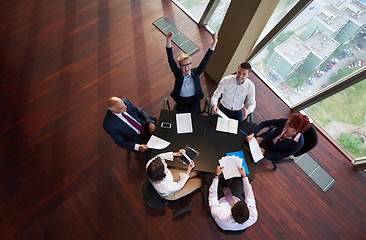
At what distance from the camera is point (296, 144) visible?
270 centimetres

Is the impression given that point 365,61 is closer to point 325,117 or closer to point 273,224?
point 325,117

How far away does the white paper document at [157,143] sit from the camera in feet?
8.79

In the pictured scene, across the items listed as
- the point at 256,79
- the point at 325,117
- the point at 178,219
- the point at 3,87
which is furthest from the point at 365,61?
the point at 3,87

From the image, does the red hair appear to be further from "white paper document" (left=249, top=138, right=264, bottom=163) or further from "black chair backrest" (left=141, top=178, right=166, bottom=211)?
"black chair backrest" (left=141, top=178, right=166, bottom=211)

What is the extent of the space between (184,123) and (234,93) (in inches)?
34.2

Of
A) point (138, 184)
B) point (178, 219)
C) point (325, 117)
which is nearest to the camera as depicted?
point (178, 219)

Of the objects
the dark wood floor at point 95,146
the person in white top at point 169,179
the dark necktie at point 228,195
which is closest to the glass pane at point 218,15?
the dark wood floor at point 95,146

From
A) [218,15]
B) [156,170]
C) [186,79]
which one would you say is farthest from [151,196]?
[218,15]

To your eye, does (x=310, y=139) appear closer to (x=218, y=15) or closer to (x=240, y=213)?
(x=240, y=213)

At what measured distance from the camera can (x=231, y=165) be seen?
2.62 m

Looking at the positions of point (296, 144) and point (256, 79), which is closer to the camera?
point (296, 144)

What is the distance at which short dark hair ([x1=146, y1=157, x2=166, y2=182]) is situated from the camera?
2.23 meters

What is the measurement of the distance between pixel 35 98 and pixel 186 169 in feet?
10.8

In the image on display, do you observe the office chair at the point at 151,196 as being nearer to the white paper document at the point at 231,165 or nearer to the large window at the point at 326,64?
the white paper document at the point at 231,165
